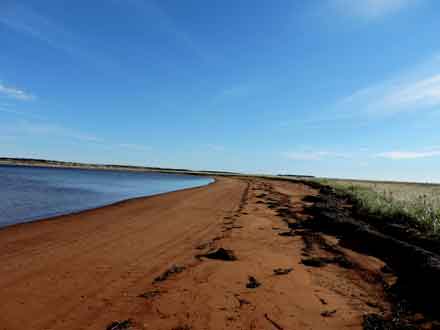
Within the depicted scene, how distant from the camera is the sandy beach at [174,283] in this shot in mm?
3660

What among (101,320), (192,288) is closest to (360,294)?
(192,288)

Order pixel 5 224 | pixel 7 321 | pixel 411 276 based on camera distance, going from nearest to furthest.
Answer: pixel 7 321
pixel 411 276
pixel 5 224

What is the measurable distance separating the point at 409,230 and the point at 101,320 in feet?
30.0

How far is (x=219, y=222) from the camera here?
10812 mm

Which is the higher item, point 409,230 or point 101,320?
point 409,230

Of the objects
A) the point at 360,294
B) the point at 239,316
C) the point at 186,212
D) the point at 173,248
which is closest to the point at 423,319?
the point at 360,294

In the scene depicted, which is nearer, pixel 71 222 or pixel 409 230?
pixel 409 230

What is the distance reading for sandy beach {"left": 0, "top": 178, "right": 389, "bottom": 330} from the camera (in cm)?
366

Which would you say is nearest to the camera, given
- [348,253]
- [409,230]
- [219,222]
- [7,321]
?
[7,321]

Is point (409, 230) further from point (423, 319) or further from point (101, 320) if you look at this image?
point (101, 320)

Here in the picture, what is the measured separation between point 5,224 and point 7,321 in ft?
26.3

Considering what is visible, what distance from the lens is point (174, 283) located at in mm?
4797

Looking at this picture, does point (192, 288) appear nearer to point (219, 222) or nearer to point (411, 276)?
point (411, 276)

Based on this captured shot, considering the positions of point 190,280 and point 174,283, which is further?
point 190,280
